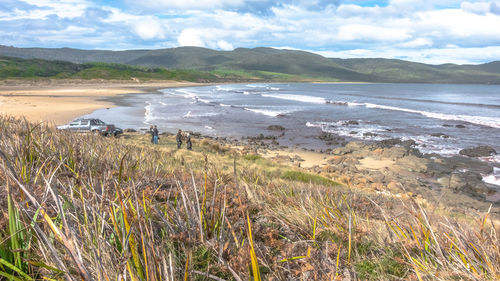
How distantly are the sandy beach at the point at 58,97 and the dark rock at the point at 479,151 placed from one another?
85.6ft

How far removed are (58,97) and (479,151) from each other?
5665cm

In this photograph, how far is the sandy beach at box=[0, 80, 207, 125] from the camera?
32675 mm

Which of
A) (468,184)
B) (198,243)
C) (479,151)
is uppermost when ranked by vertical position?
(198,243)

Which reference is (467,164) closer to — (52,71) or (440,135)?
Result: (440,135)

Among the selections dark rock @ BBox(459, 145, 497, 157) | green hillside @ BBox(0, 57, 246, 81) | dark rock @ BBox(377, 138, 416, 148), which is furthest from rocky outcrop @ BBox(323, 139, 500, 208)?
green hillside @ BBox(0, 57, 246, 81)

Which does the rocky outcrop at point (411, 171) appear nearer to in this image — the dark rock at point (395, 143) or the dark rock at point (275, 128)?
the dark rock at point (395, 143)

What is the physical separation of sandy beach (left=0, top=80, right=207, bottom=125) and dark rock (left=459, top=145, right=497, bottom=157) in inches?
1028

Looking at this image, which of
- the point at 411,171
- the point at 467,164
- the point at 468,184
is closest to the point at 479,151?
the point at 467,164

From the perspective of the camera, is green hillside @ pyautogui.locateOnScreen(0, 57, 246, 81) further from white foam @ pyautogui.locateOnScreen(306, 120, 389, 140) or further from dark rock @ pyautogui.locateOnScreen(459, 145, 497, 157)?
dark rock @ pyautogui.locateOnScreen(459, 145, 497, 157)

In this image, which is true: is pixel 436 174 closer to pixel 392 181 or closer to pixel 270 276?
pixel 392 181

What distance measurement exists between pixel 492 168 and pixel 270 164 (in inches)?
568

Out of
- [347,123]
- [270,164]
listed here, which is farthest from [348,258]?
[347,123]

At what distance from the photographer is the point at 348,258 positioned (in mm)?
2652

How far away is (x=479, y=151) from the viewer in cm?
2386
